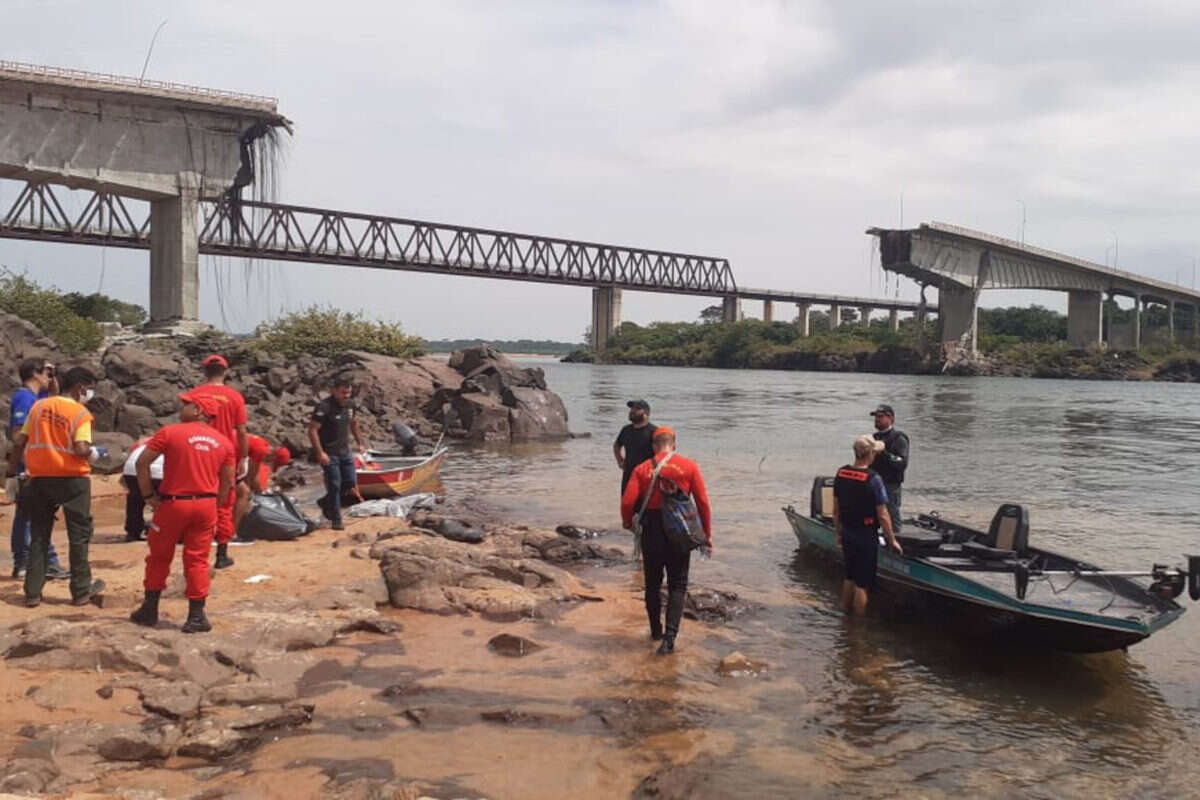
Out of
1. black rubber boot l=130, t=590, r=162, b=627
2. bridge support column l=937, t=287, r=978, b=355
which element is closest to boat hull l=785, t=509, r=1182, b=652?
black rubber boot l=130, t=590, r=162, b=627

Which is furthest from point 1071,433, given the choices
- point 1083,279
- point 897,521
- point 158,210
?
point 1083,279

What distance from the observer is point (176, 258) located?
36.3m

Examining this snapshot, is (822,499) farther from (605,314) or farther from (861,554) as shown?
(605,314)

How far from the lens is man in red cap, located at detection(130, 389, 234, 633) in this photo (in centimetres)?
648

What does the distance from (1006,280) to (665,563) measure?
9134 cm

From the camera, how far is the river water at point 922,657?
19.4 ft

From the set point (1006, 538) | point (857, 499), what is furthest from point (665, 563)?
point (1006, 538)

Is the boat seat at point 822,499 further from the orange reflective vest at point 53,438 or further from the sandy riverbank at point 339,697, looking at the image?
the orange reflective vest at point 53,438

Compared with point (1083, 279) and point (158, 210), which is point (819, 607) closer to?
point (158, 210)

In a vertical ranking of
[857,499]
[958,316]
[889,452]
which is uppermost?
[958,316]

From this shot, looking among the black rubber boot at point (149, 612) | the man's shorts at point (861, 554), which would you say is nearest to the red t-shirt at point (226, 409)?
the black rubber boot at point (149, 612)

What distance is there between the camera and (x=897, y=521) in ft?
34.0

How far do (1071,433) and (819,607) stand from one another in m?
30.8

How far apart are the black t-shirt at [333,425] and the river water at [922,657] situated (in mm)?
3678
